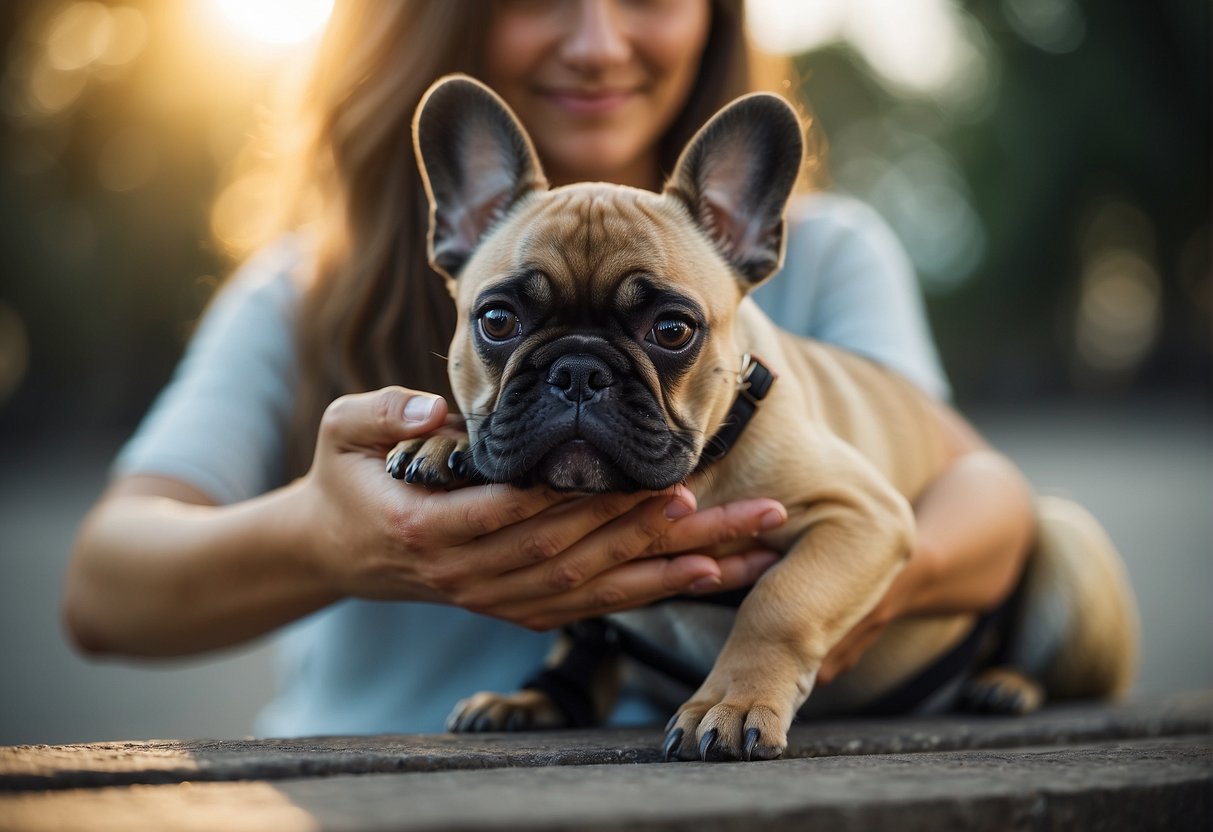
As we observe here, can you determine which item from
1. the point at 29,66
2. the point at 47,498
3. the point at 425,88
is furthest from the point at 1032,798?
the point at 29,66

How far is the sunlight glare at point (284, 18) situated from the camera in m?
2.45

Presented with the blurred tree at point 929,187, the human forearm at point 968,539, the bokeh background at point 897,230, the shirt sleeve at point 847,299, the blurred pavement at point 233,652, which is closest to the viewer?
the human forearm at point 968,539

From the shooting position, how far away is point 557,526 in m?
1.84

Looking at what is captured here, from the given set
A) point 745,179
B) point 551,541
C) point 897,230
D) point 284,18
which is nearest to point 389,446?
point 551,541

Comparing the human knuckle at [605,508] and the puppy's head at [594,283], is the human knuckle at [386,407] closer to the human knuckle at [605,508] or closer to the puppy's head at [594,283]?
the puppy's head at [594,283]

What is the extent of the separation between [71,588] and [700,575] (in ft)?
5.26

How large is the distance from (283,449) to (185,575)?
1.92 ft

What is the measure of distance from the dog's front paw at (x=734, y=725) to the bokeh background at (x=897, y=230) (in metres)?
1.66

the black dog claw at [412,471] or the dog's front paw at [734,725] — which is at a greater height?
the black dog claw at [412,471]

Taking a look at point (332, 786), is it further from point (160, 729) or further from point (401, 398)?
point (160, 729)

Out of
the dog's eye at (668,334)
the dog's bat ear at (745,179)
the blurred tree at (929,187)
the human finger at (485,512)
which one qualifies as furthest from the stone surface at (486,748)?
the blurred tree at (929,187)

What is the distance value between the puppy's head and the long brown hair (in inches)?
7.1

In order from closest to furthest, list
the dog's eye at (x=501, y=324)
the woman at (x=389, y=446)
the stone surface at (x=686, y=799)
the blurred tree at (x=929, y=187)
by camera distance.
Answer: the stone surface at (x=686, y=799), the woman at (x=389, y=446), the dog's eye at (x=501, y=324), the blurred tree at (x=929, y=187)

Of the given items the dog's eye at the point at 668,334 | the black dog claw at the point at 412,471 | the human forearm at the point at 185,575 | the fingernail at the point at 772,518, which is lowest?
the human forearm at the point at 185,575
